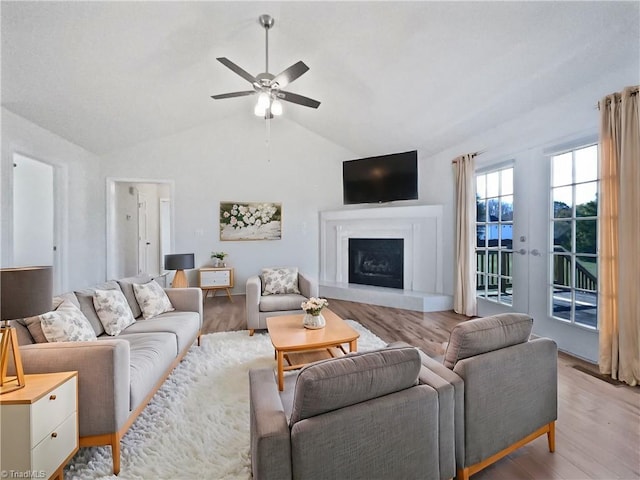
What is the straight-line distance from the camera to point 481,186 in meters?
4.20

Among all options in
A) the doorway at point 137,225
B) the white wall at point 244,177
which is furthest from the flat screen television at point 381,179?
the doorway at point 137,225

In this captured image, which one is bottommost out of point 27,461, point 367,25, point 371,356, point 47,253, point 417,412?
point 27,461

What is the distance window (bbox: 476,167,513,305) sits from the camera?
12.2 feet

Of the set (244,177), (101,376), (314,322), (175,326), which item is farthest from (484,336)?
(244,177)

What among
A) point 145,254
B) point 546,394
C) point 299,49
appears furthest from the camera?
point 145,254

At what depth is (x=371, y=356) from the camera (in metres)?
1.11

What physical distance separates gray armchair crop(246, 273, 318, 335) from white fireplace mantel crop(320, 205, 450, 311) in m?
1.75

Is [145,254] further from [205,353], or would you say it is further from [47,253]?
[205,353]

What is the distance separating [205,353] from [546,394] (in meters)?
2.70

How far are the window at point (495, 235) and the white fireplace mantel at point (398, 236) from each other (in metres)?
0.65

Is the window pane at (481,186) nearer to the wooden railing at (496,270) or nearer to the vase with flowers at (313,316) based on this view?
the wooden railing at (496,270)

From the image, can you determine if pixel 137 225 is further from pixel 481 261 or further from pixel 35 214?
pixel 481 261

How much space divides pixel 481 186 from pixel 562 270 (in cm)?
159

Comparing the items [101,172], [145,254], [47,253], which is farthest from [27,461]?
[145,254]
